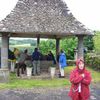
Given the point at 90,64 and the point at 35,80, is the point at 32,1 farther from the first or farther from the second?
the point at 90,64

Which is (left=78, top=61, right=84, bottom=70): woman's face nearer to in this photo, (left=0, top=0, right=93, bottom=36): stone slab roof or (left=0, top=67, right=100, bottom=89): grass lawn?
(left=0, top=67, right=100, bottom=89): grass lawn

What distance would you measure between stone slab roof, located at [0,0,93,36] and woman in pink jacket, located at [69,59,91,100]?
1108cm

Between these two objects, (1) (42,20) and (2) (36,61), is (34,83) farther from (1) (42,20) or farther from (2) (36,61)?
(1) (42,20)

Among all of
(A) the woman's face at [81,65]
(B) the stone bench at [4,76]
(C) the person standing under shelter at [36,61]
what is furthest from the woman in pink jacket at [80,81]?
(C) the person standing under shelter at [36,61]

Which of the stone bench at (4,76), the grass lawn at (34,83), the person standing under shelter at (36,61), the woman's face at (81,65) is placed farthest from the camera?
the person standing under shelter at (36,61)

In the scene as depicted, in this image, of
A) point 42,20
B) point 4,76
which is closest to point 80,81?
point 4,76

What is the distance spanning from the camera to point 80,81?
384 inches

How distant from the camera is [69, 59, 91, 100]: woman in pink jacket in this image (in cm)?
970

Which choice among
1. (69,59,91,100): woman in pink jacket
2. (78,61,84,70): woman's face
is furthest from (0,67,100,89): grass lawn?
(78,61,84,70): woman's face

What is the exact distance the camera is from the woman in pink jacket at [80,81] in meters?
9.70

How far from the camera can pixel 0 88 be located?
17625 millimetres

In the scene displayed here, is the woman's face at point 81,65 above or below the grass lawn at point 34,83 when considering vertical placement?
above

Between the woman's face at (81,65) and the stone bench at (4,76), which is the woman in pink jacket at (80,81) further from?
the stone bench at (4,76)

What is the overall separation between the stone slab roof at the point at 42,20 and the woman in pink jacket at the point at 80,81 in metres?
11.1
